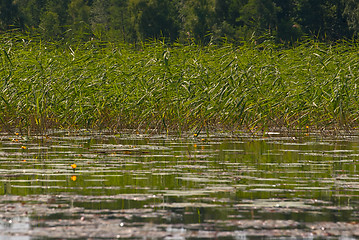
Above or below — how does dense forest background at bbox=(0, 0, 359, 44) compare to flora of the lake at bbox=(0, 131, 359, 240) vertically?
above

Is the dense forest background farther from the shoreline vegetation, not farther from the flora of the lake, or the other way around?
the flora of the lake

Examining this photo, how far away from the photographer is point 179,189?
684cm

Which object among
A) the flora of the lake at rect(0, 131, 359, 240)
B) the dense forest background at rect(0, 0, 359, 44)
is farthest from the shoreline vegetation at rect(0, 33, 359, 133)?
the dense forest background at rect(0, 0, 359, 44)

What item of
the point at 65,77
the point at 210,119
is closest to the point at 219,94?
the point at 210,119

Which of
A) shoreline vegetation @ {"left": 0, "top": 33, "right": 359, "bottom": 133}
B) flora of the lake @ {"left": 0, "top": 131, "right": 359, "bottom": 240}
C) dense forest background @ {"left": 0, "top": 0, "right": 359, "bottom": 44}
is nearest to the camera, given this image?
flora of the lake @ {"left": 0, "top": 131, "right": 359, "bottom": 240}

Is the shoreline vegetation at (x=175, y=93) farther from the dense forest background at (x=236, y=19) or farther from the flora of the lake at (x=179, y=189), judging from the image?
the dense forest background at (x=236, y=19)

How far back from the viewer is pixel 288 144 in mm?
10734

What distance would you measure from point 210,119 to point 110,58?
242 centimetres

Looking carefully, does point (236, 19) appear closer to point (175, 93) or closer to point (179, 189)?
point (175, 93)

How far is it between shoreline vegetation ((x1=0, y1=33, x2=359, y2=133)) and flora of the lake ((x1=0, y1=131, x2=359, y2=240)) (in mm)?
1549

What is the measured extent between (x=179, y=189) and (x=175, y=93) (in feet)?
20.1

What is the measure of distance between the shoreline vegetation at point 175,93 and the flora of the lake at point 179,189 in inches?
61.0

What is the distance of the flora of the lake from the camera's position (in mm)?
5203

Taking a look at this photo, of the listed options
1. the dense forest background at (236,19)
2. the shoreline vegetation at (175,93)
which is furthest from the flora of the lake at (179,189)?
the dense forest background at (236,19)
